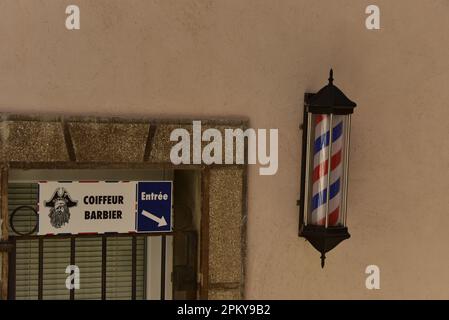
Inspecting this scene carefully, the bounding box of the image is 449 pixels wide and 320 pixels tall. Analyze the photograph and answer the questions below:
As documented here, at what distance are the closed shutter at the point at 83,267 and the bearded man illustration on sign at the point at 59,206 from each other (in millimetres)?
608

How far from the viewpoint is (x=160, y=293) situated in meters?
4.27

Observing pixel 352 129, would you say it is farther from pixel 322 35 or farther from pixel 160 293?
pixel 160 293

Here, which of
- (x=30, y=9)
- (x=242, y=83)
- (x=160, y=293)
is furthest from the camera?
(x=160, y=293)

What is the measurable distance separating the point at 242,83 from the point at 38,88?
1148 millimetres

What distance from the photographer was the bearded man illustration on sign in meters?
3.62

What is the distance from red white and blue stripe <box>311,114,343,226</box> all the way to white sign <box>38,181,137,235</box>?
1.05 meters

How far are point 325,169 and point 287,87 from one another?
1.83 feet

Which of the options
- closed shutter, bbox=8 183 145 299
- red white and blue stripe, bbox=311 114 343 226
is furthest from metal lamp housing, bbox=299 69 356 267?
closed shutter, bbox=8 183 145 299

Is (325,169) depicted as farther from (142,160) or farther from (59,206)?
(59,206)

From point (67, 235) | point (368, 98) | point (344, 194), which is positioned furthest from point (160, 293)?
point (368, 98)

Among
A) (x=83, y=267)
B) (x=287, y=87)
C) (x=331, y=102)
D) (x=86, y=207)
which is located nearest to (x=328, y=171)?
(x=331, y=102)

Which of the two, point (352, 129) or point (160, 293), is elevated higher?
point (352, 129)

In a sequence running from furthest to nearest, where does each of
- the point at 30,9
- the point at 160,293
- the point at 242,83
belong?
the point at 160,293 → the point at 242,83 → the point at 30,9

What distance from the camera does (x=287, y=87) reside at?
3.82 meters
